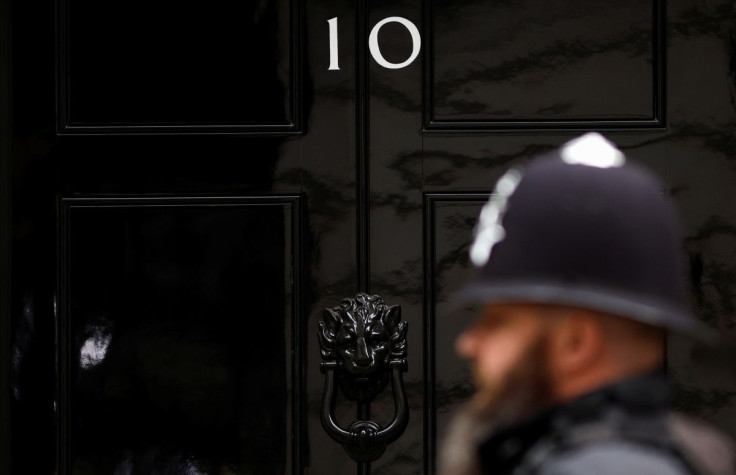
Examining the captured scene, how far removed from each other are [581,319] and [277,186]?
206 centimetres

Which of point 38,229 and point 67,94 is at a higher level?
point 67,94

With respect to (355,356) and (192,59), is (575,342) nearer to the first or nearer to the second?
(355,356)

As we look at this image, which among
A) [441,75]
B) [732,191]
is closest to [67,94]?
[441,75]

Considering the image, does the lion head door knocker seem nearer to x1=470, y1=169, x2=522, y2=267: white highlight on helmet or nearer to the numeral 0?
the numeral 0

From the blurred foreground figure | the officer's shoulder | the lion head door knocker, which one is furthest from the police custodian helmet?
the lion head door knocker

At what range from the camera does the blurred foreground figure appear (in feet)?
3.54

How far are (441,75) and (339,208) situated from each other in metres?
0.46

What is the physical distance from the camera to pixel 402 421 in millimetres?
3072

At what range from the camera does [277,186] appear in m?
3.10

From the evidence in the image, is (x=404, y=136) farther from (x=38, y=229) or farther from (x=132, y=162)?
(x=38, y=229)

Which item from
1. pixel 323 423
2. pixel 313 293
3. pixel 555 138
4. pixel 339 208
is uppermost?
pixel 555 138

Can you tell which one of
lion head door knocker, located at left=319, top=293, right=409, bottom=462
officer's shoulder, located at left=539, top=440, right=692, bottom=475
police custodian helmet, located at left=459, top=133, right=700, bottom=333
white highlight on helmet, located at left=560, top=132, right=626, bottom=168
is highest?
white highlight on helmet, located at left=560, top=132, right=626, bottom=168

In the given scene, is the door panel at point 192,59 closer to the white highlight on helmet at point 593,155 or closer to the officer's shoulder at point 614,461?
the white highlight on helmet at point 593,155

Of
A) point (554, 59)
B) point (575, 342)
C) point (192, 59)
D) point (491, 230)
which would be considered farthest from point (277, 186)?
point (575, 342)
